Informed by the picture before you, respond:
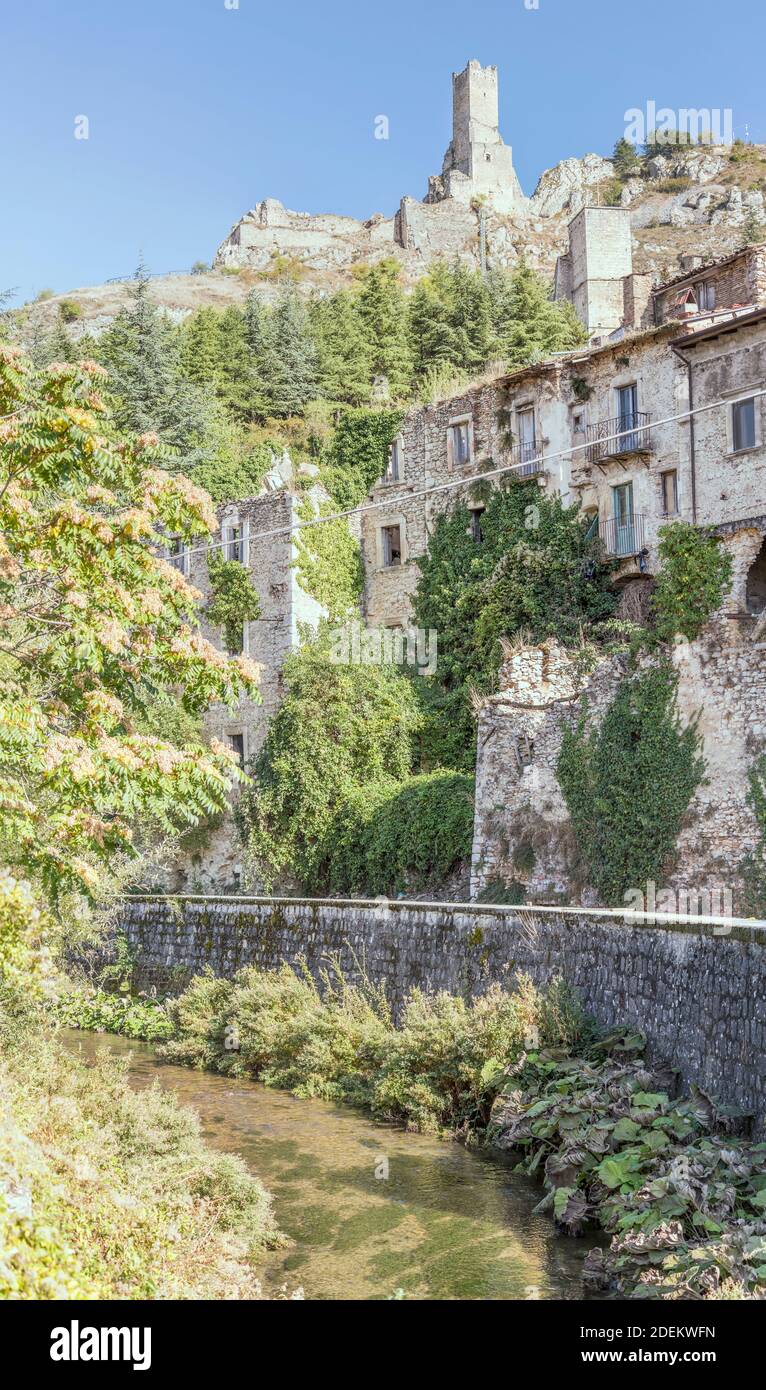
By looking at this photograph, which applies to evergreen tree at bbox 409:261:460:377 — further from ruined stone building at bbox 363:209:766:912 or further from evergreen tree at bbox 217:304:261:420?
ruined stone building at bbox 363:209:766:912

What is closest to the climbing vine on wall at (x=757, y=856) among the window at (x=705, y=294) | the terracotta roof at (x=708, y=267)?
the terracotta roof at (x=708, y=267)

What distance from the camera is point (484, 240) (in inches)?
3915

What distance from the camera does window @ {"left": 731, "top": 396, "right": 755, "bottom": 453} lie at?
96.9 feet

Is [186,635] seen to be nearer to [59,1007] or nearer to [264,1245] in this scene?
[264,1245]

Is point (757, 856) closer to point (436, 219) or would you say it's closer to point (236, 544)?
point (236, 544)

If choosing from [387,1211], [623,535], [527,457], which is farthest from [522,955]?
[527,457]

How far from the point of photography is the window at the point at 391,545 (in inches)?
1537

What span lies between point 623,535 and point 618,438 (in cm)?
255

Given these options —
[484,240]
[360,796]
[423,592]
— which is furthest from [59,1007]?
[484,240]

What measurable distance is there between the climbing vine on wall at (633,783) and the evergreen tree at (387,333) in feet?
107

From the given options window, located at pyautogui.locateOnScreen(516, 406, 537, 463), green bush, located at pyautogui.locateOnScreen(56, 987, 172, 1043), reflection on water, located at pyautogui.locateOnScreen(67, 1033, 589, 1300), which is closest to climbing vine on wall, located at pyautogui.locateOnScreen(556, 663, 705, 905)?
reflection on water, located at pyautogui.locateOnScreen(67, 1033, 589, 1300)

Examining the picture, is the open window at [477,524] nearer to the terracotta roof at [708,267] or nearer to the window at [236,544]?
the window at [236,544]

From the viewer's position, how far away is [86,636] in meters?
11.6
